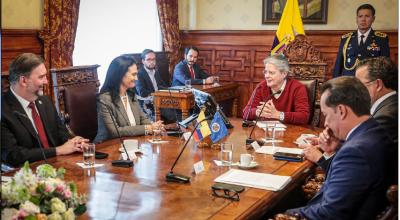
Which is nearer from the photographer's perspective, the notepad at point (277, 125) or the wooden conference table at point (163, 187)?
the wooden conference table at point (163, 187)

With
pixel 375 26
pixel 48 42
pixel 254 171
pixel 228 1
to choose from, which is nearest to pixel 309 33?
pixel 375 26

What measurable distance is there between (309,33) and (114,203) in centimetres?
529

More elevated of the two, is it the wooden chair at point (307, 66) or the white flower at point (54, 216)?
the wooden chair at point (307, 66)

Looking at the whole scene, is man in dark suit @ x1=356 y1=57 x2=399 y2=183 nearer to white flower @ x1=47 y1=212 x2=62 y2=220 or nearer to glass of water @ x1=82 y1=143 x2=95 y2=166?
glass of water @ x1=82 y1=143 x2=95 y2=166

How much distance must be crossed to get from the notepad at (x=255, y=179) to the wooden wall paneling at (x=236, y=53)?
4.84m

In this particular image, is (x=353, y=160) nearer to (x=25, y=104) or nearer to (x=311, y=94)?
(x=25, y=104)

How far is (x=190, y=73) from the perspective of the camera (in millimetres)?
6574

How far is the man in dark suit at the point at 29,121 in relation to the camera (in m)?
2.64

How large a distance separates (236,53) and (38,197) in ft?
19.8

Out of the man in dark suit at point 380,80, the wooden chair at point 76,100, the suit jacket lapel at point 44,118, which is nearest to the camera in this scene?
the man in dark suit at point 380,80

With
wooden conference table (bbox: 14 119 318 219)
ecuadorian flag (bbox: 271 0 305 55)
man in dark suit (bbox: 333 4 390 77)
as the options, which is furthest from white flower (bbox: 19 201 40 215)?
ecuadorian flag (bbox: 271 0 305 55)

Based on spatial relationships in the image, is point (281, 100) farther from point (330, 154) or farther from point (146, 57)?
point (146, 57)

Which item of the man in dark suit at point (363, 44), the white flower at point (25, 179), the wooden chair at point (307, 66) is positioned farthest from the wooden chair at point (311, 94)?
the white flower at point (25, 179)

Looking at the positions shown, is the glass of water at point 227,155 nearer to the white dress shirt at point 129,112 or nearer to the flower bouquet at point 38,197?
the flower bouquet at point 38,197
